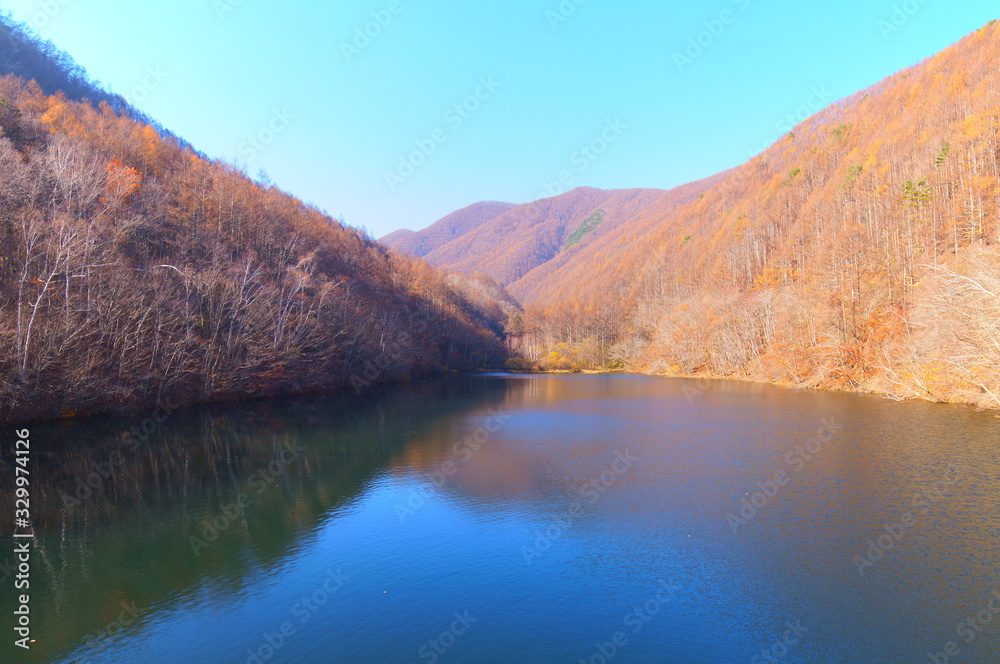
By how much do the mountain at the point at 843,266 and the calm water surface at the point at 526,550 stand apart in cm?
1034

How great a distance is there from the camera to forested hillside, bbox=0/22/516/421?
24625mm

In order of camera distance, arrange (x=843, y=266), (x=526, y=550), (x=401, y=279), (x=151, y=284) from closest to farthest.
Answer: (x=526, y=550) < (x=151, y=284) < (x=843, y=266) < (x=401, y=279)

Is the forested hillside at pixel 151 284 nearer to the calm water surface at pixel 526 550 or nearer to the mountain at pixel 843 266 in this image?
the calm water surface at pixel 526 550

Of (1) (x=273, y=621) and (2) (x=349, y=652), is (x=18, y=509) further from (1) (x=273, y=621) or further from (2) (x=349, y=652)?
(2) (x=349, y=652)

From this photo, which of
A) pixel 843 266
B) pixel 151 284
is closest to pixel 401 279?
pixel 151 284

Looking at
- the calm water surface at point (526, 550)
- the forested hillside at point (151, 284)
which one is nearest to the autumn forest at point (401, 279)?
the forested hillside at point (151, 284)

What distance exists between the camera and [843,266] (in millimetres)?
44438

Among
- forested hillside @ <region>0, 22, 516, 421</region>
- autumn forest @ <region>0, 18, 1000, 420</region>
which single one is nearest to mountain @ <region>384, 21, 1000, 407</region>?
autumn forest @ <region>0, 18, 1000, 420</region>

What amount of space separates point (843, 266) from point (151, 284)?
174 feet

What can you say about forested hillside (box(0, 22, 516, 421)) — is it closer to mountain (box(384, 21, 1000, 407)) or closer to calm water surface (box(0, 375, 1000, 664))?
calm water surface (box(0, 375, 1000, 664))

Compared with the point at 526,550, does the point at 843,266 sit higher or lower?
higher

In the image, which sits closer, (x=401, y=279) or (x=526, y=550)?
(x=526, y=550)

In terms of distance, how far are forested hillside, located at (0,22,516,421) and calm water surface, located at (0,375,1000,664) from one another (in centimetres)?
542

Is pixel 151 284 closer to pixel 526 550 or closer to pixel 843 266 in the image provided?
pixel 526 550
